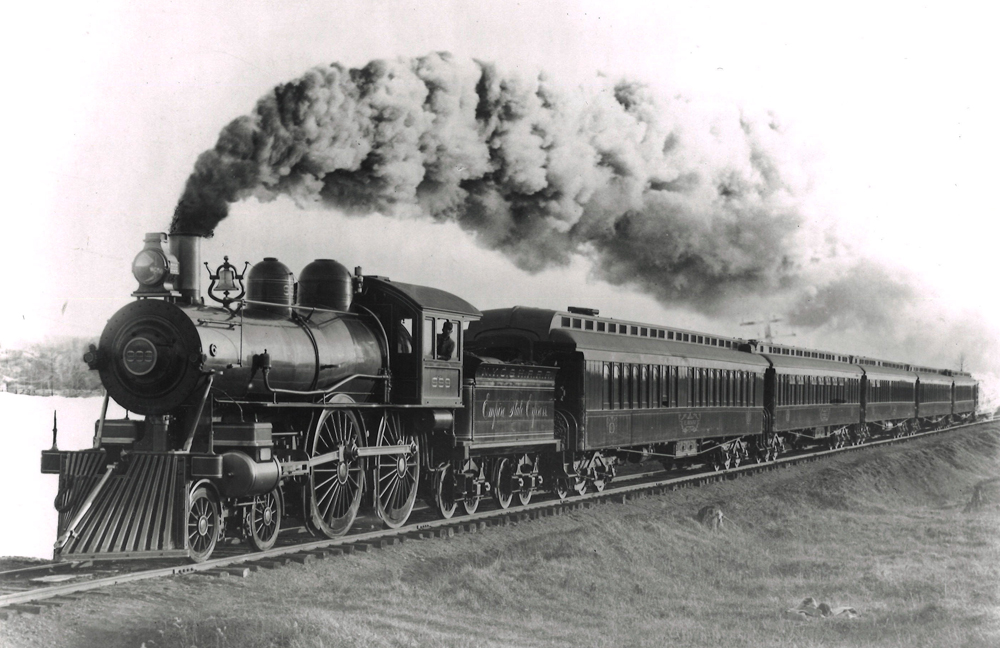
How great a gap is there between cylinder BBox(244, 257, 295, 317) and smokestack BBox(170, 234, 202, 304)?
1.01 metres

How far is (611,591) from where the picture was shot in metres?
10.6

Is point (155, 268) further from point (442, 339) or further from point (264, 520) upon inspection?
point (442, 339)

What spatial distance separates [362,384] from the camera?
12.1 metres

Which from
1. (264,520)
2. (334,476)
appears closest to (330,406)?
(334,476)

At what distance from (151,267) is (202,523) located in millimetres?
2764

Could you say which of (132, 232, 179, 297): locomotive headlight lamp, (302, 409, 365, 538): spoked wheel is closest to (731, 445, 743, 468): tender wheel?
(302, 409, 365, 538): spoked wheel

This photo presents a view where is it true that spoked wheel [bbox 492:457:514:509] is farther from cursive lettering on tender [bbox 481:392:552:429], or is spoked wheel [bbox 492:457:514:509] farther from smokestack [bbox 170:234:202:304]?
smokestack [bbox 170:234:202:304]

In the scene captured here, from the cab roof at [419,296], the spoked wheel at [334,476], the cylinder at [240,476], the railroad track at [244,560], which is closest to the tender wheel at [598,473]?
the railroad track at [244,560]

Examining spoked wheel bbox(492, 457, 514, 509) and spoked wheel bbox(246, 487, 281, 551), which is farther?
spoked wheel bbox(492, 457, 514, 509)

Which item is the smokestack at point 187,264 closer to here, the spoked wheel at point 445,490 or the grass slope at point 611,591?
the grass slope at point 611,591

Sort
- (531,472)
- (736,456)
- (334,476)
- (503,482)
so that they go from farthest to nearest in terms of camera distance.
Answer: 1. (736,456)
2. (531,472)
3. (503,482)
4. (334,476)

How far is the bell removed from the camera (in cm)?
1045

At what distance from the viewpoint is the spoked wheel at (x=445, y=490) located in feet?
44.6

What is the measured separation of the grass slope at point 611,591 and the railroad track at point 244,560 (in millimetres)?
277
